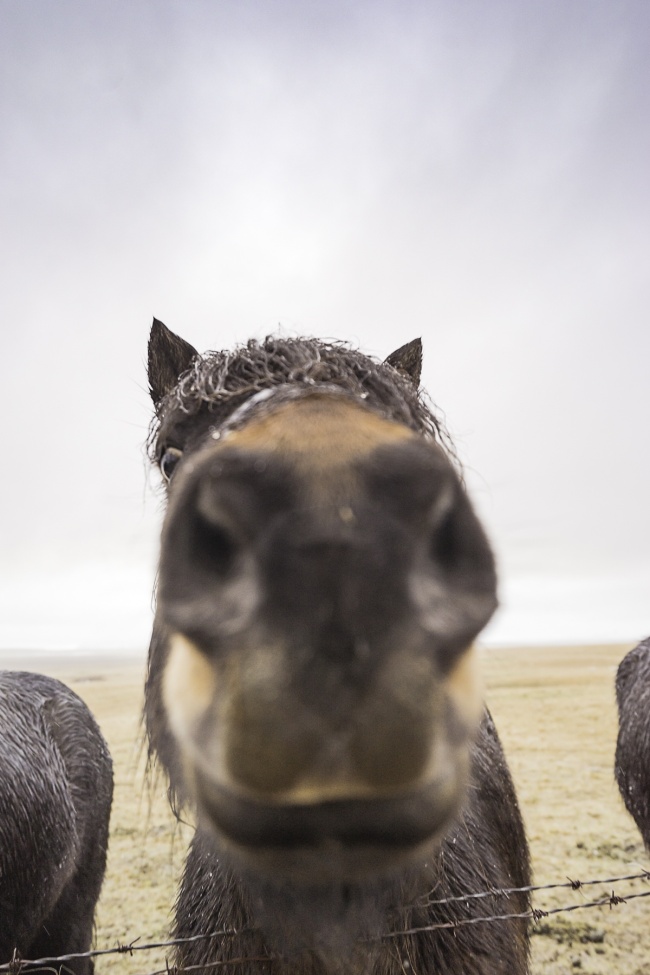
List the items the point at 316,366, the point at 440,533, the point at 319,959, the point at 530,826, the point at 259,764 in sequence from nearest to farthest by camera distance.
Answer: the point at 259,764, the point at 440,533, the point at 316,366, the point at 319,959, the point at 530,826

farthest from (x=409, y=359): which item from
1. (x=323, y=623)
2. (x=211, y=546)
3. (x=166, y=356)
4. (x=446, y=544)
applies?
(x=323, y=623)

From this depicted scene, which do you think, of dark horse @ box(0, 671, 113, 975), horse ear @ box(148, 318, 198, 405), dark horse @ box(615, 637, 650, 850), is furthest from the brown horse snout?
dark horse @ box(615, 637, 650, 850)

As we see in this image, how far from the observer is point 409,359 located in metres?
3.31

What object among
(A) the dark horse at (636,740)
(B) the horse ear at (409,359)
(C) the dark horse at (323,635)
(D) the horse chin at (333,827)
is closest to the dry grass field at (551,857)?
(D) the horse chin at (333,827)

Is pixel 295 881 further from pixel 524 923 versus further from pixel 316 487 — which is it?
pixel 524 923

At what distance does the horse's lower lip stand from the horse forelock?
1.05 metres

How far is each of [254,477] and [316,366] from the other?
2.83 feet

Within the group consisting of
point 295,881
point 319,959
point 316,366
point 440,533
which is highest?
point 316,366

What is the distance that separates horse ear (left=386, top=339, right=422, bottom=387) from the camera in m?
3.24

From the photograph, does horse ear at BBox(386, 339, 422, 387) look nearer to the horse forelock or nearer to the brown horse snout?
the horse forelock

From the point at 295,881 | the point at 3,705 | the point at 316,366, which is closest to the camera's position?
the point at 295,881

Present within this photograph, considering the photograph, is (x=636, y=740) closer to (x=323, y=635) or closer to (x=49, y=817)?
(x=49, y=817)

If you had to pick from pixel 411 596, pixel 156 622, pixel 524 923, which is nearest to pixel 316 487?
pixel 411 596

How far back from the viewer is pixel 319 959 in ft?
6.62
